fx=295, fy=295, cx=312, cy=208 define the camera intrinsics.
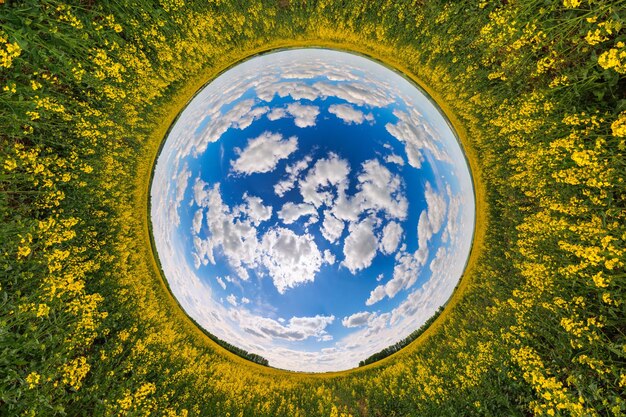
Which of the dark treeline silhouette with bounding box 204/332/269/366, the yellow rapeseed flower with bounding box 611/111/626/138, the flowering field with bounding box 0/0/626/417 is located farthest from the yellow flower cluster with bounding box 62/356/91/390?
the yellow rapeseed flower with bounding box 611/111/626/138

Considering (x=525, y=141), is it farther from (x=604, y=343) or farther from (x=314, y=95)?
(x=314, y=95)

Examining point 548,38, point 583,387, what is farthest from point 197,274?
point 548,38

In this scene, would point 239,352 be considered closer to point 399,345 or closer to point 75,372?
point 75,372

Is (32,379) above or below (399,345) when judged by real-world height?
below

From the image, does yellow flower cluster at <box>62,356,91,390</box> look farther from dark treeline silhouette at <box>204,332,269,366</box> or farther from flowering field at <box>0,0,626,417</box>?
dark treeline silhouette at <box>204,332,269,366</box>

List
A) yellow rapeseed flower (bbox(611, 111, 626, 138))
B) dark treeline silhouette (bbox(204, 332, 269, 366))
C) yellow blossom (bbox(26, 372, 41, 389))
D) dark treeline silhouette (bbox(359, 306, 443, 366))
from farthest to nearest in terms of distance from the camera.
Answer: dark treeline silhouette (bbox(204, 332, 269, 366))
dark treeline silhouette (bbox(359, 306, 443, 366))
yellow blossom (bbox(26, 372, 41, 389))
yellow rapeseed flower (bbox(611, 111, 626, 138))

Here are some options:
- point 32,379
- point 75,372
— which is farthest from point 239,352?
point 32,379
